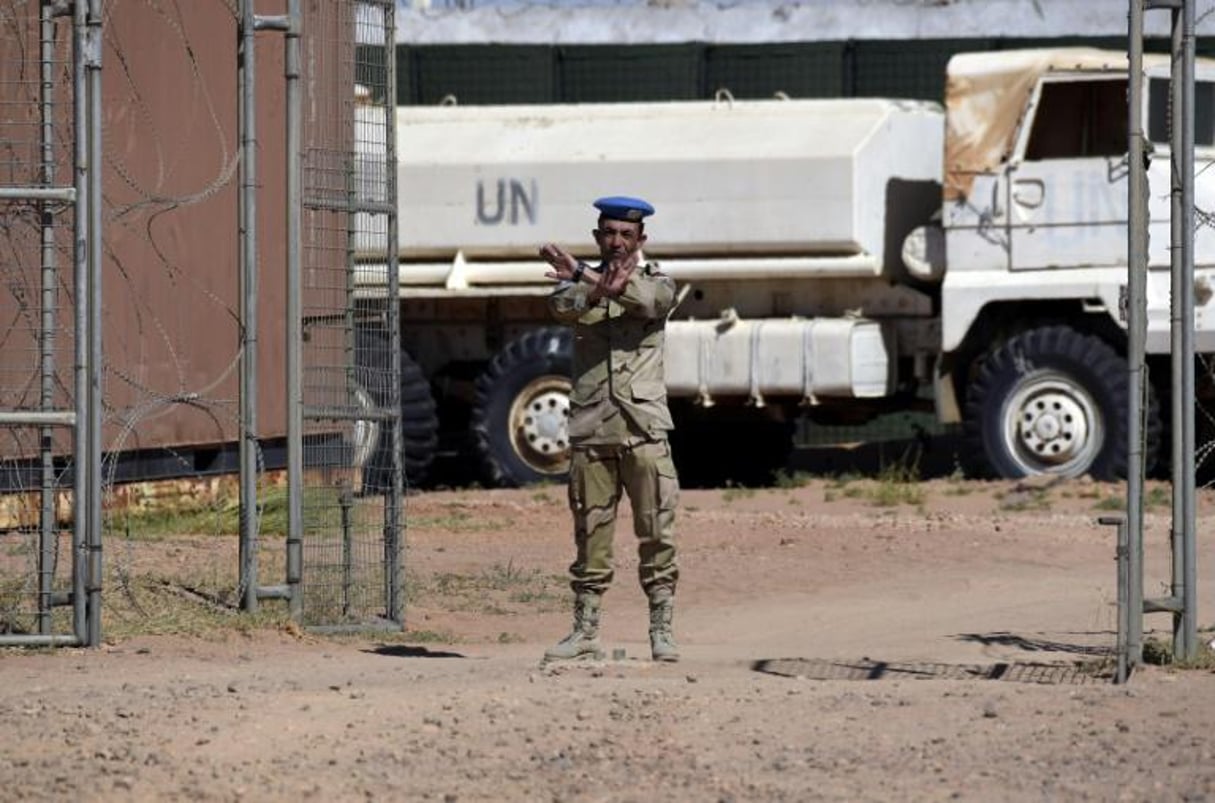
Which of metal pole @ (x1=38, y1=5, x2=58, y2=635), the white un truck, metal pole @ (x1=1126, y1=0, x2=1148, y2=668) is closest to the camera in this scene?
metal pole @ (x1=1126, y1=0, x2=1148, y2=668)

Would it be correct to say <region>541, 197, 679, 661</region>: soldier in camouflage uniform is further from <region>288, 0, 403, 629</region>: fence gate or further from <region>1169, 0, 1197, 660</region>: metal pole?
<region>1169, 0, 1197, 660</region>: metal pole

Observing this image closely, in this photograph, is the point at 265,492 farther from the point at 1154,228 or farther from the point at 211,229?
the point at 1154,228

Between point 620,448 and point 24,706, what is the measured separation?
242cm

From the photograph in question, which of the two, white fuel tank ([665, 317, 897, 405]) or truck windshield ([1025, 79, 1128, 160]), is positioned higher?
truck windshield ([1025, 79, 1128, 160])

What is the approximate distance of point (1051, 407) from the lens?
61.5ft

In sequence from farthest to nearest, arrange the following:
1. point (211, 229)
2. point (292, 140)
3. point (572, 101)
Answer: point (572, 101), point (211, 229), point (292, 140)

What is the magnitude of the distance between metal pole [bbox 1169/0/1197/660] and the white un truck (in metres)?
8.48

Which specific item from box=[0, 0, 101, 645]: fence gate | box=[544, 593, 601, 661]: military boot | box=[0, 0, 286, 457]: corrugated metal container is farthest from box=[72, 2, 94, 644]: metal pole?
box=[0, 0, 286, 457]: corrugated metal container

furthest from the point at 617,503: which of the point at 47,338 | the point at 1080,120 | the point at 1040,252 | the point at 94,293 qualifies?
the point at 1080,120

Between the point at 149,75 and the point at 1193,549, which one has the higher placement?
the point at 149,75

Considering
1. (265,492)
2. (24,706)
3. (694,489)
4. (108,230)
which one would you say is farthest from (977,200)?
(24,706)

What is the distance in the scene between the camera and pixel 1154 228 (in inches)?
706

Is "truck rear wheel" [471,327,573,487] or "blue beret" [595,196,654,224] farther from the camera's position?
"truck rear wheel" [471,327,573,487]

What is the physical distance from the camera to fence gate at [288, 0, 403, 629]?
11211mm
